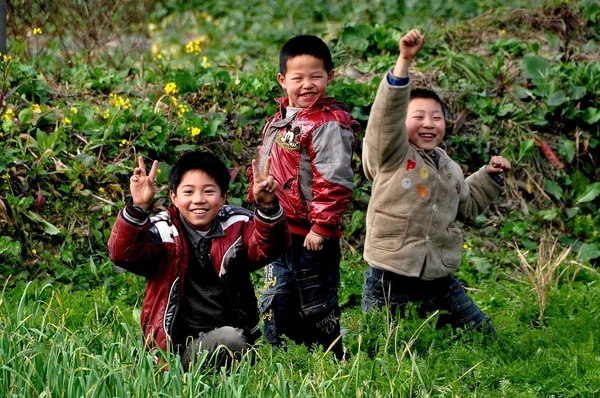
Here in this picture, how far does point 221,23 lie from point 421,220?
346 inches

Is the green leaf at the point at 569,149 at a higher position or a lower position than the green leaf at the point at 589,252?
higher

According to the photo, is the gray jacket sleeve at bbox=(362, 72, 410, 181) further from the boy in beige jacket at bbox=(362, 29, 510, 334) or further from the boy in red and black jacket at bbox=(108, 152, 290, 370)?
the boy in red and black jacket at bbox=(108, 152, 290, 370)

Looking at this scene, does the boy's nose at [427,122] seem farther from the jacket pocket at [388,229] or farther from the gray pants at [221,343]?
the gray pants at [221,343]

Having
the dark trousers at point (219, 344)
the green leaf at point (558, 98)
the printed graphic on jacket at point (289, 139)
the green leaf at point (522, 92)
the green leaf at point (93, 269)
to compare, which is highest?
the green leaf at point (522, 92)

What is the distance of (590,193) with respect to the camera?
25.0 ft

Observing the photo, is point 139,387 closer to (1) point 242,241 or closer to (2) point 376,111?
Result: (1) point 242,241

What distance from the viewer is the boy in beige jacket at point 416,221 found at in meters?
4.79

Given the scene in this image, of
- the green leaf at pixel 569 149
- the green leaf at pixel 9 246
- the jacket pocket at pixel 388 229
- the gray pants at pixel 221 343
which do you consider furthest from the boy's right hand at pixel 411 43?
the green leaf at pixel 569 149

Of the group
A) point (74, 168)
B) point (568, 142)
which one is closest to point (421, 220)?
point (74, 168)

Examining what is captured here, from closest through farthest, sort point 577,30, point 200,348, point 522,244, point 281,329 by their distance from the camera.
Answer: point 200,348
point 281,329
point 522,244
point 577,30

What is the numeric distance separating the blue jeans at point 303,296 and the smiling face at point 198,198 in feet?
1.96

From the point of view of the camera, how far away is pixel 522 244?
735cm

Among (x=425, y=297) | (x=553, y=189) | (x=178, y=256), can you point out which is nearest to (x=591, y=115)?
(x=553, y=189)

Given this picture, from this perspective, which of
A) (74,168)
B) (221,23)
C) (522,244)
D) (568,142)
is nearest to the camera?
(74,168)
